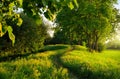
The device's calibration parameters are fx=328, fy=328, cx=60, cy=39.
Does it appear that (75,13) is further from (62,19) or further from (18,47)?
(18,47)

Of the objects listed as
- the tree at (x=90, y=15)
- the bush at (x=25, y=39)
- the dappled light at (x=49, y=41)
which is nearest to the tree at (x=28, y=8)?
the dappled light at (x=49, y=41)

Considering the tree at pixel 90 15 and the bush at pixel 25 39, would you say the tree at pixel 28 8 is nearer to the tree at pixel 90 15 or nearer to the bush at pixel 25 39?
the bush at pixel 25 39

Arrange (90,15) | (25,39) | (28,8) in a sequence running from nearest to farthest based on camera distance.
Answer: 1. (28,8)
2. (25,39)
3. (90,15)

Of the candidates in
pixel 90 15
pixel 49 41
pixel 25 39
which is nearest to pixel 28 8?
pixel 25 39

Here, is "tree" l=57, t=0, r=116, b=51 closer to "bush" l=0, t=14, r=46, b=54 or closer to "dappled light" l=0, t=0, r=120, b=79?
"dappled light" l=0, t=0, r=120, b=79

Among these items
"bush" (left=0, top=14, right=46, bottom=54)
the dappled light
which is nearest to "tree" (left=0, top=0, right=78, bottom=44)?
the dappled light

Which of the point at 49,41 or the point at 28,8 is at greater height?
the point at 28,8

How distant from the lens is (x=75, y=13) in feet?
183

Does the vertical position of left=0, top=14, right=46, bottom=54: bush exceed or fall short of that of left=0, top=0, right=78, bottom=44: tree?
it falls short

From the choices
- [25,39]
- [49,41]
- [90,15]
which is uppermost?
[90,15]

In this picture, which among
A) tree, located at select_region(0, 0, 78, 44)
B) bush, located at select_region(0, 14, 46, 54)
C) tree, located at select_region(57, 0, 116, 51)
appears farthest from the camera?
tree, located at select_region(57, 0, 116, 51)

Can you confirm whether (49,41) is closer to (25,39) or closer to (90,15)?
(90,15)

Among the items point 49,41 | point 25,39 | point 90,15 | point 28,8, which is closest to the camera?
point 28,8

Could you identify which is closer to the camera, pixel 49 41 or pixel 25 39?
pixel 25 39
